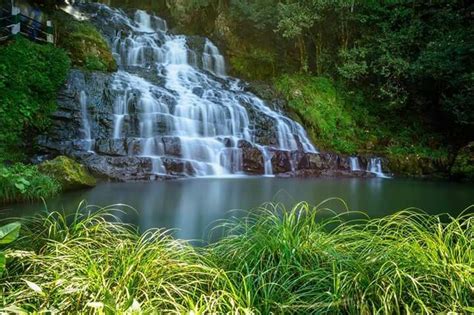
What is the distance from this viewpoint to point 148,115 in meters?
11.6

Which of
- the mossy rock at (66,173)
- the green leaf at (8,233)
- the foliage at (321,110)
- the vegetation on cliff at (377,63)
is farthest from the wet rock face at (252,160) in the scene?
the green leaf at (8,233)

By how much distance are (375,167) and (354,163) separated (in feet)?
2.13

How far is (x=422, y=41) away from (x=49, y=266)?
1449 centimetres

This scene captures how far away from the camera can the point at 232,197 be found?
25.7ft

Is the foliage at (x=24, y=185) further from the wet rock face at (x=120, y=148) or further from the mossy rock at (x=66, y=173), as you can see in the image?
the wet rock face at (x=120, y=148)

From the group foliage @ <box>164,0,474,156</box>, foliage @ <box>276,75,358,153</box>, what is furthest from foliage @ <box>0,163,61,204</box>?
foliage @ <box>164,0,474,156</box>

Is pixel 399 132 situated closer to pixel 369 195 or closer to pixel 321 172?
pixel 321 172

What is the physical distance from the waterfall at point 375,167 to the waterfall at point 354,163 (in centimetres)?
34

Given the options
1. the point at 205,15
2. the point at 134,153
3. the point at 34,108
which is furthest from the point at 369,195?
the point at 205,15

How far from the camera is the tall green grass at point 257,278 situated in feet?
6.68

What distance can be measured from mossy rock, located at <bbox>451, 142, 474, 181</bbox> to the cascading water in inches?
163

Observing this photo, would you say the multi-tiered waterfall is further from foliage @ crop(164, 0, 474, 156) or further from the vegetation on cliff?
foliage @ crop(164, 0, 474, 156)

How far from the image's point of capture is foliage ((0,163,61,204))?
6461 millimetres

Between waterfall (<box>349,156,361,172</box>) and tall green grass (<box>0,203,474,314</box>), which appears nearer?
tall green grass (<box>0,203,474,314</box>)
